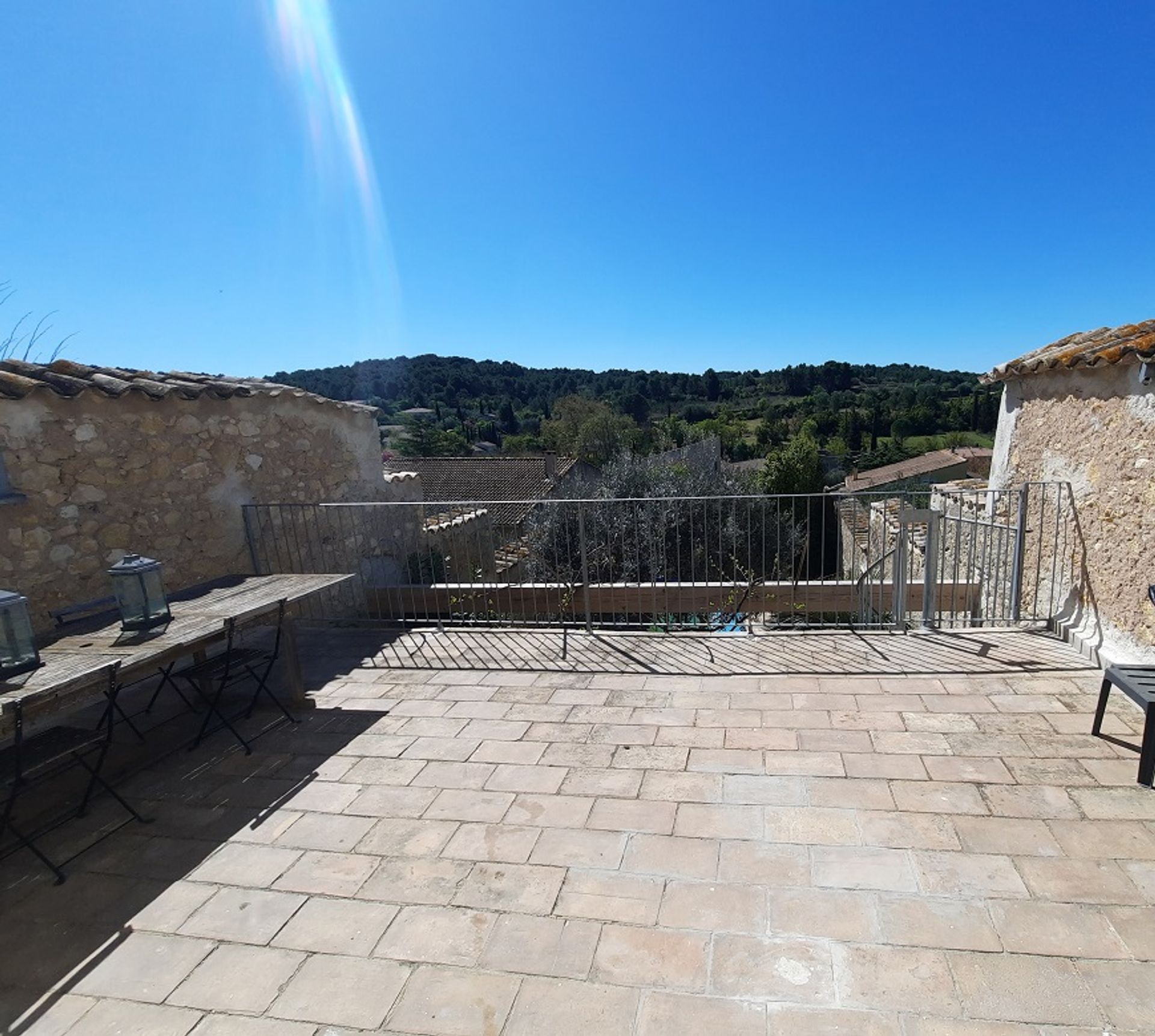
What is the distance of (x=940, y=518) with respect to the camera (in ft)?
14.9

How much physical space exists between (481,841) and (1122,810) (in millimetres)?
2587

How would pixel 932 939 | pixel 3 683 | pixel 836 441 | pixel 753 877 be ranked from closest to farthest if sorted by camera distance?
1. pixel 932 939
2. pixel 753 877
3. pixel 3 683
4. pixel 836 441

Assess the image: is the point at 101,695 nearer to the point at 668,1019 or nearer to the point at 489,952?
the point at 489,952

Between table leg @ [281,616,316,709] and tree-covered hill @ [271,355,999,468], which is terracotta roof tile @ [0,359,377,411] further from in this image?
tree-covered hill @ [271,355,999,468]

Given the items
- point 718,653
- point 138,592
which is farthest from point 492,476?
point 138,592

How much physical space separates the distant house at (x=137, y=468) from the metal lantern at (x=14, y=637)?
1389 millimetres

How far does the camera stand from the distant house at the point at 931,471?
26750mm

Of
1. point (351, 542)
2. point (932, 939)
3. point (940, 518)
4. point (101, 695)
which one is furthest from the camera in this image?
point (351, 542)

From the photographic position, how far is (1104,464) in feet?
12.6

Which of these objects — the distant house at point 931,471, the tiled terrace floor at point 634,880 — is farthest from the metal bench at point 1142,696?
the distant house at point 931,471

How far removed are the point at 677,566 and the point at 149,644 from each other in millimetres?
4218

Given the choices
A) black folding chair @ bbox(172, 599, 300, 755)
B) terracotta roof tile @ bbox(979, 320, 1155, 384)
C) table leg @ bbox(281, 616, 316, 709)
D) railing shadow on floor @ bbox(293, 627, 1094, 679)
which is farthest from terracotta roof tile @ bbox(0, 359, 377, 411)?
terracotta roof tile @ bbox(979, 320, 1155, 384)

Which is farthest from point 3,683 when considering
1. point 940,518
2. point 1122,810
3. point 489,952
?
point 940,518

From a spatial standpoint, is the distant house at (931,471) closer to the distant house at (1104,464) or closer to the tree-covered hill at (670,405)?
the tree-covered hill at (670,405)
